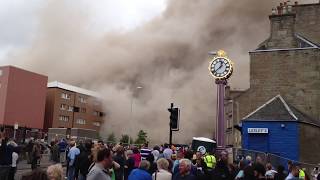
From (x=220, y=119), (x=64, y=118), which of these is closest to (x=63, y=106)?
(x=64, y=118)

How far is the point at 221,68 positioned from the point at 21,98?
159ft

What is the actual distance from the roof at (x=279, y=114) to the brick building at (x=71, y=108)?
48.0m

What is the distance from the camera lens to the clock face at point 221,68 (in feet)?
78.1

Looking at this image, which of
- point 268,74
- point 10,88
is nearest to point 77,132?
point 268,74

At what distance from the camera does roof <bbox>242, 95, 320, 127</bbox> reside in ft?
89.7

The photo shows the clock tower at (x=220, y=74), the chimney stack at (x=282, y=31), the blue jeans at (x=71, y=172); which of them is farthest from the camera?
Answer: the chimney stack at (x=282, y=31)

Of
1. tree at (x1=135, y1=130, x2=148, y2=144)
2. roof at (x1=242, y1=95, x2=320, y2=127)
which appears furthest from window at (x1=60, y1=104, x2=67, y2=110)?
roof at (x1=242, y1=95, x2=320, y2=127)

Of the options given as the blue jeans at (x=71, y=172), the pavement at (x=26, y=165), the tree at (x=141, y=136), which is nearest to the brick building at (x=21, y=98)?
the tree at (x=141, y=136)

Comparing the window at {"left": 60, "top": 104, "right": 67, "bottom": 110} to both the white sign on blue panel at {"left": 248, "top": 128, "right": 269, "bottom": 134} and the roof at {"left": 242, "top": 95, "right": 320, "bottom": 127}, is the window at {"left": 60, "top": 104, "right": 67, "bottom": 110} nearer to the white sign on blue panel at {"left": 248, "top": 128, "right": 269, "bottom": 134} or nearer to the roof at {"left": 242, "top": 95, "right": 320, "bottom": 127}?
the roof at {"left": 242, "top": 95, "right": 320, "bottom": 127}

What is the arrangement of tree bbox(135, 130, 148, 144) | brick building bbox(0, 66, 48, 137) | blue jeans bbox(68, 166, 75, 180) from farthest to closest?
1. tree bbox(135, 130, 148, 144)
2. brick building bbox(0, 66, 48, 137)
3. blue jeans bbox(68, 166, 75, 180)

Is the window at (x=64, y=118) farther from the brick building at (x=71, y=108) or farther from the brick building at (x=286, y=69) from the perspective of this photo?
the brick building at (x=286, y=69)

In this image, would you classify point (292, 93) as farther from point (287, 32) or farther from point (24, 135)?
point (24, 135)

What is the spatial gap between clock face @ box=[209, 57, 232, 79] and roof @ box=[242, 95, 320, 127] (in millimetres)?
5140

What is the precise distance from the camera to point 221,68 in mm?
23969
